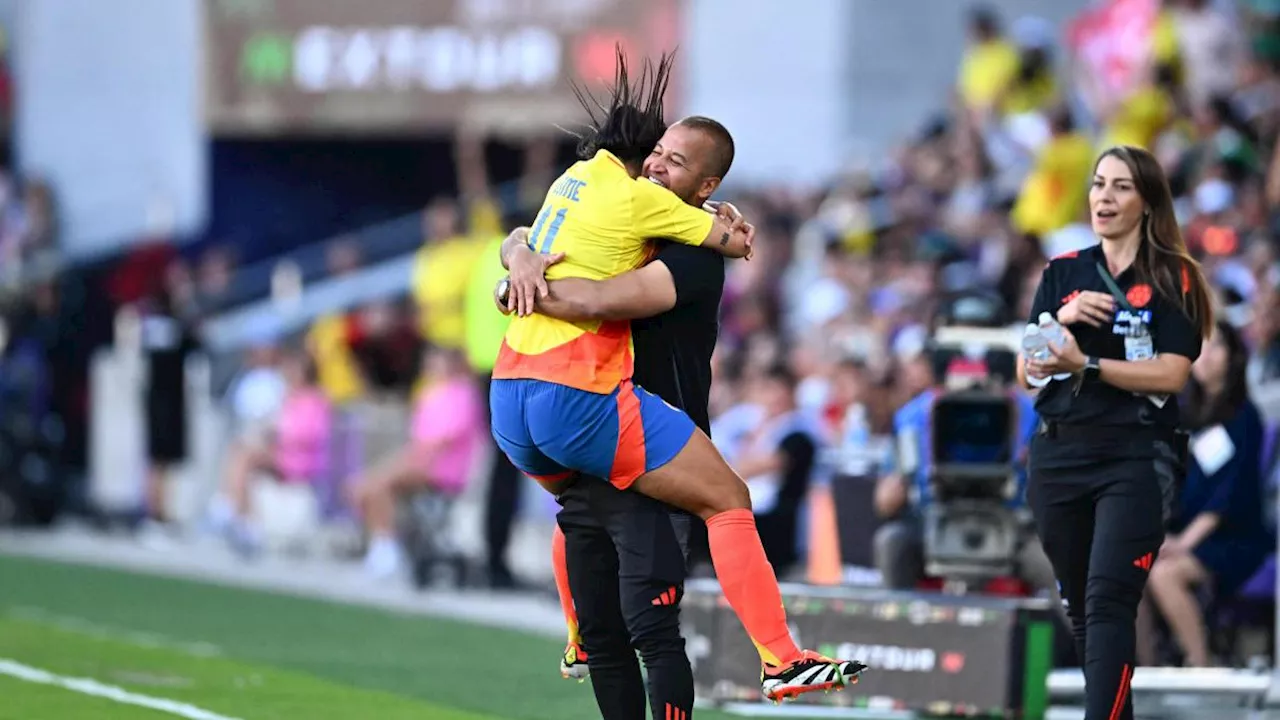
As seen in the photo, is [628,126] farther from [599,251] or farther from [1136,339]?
[1136,339]

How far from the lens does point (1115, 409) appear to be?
755 centimetres

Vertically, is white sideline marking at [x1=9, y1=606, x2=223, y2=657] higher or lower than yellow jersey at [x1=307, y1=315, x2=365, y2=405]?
lower

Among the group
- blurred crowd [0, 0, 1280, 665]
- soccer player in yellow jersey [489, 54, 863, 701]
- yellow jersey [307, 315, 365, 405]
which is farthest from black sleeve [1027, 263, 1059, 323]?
yellow jersey [307, 315, 365, 405]

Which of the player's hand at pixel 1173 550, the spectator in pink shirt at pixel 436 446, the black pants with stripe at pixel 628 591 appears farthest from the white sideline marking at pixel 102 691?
the spectator in pink shirt at pixel 436 446

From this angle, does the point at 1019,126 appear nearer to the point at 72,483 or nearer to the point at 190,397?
the point at 190,397

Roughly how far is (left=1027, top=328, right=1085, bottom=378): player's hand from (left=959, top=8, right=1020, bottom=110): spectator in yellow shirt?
31.3 ft

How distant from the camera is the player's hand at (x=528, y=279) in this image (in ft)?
22.7

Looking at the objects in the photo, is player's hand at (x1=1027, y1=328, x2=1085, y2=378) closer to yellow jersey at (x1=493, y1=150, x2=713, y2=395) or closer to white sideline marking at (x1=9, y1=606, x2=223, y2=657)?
yellow jersey at (x1=493, y1=150, x2=713, y2=395)

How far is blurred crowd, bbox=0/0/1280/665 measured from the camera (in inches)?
409

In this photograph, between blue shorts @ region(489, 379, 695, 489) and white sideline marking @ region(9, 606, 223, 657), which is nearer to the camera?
Answer: blue shorts @ region(489, 379, 695, 489)

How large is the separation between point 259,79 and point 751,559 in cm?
1671

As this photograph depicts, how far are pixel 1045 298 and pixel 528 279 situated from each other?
6.17ft

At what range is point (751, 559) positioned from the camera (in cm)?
692

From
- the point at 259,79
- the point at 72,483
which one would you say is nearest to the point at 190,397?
the point at 72,483
